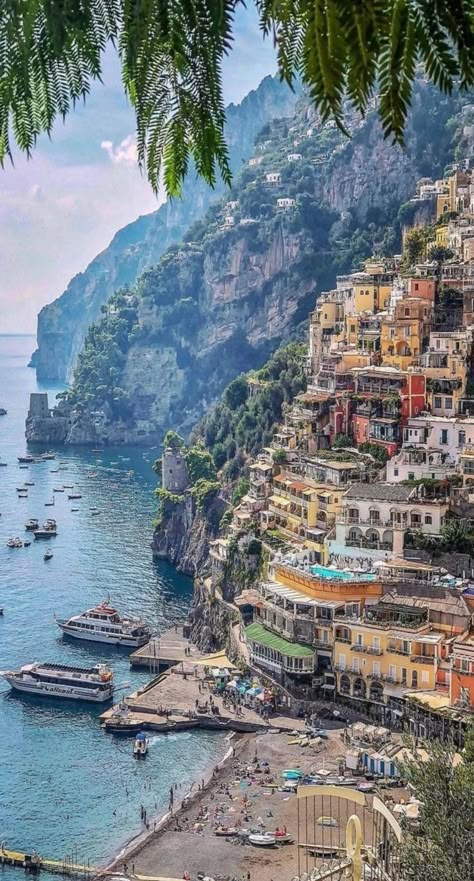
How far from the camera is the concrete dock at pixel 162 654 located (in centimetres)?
4356

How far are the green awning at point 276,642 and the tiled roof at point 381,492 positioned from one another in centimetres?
498

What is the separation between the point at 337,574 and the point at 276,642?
9.49ft

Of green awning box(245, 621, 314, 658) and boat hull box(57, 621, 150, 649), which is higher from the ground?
green awning box(245, 621, 314, 658)

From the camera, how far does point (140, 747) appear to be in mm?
34438

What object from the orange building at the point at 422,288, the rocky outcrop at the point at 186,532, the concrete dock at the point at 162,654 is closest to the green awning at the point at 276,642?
the concrete dock at the point at 162,654

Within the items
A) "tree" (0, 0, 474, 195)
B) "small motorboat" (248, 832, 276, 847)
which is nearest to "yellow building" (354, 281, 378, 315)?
"small motorboat" (248, 832, 276, 847)

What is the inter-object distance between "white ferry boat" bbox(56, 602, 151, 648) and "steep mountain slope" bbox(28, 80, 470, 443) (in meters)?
38.8

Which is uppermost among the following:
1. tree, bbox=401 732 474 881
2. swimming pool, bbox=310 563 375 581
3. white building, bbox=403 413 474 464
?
white building, bbox=403 413 474 464

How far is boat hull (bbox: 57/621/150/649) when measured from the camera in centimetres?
4609

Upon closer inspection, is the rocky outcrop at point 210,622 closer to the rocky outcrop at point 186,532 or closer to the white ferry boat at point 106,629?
the white ferry boat at point 106,629

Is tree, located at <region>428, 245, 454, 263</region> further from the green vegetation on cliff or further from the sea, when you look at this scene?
the sea

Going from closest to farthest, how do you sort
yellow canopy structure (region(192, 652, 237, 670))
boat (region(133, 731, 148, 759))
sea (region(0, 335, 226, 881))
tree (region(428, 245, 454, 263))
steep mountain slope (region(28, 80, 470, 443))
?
sea (region(0, 335, 226, 881)) → boat (region(133, 731, 148, 759)) → yellow canopy structure (region(192, 652, 237, 670)) → tree (region(428, 245, 454, 263)) → steep mountain slope (region(28, 80, 470, 443))

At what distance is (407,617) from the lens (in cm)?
3347

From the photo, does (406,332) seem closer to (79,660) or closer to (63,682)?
(79,660)
